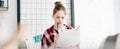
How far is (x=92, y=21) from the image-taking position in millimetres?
1407

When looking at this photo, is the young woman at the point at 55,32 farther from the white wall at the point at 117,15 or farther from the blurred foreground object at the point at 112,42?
the white wall at the point at 117,15

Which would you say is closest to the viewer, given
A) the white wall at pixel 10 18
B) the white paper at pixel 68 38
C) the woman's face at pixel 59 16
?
the white paper at pixel 68 38

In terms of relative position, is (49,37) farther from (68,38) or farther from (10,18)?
(10,18)

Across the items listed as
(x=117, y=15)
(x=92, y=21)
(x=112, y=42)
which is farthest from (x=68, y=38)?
(x=117, y=15)

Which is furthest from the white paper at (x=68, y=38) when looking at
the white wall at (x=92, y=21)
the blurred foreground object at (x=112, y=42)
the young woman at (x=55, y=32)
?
the white wall at (x=92, y=21)

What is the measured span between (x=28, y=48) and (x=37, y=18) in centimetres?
26

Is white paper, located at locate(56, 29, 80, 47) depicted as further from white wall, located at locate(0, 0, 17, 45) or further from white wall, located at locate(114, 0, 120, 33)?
white wall, located at locate(114, 0, 120, 33)

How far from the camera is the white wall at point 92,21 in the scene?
1.40m

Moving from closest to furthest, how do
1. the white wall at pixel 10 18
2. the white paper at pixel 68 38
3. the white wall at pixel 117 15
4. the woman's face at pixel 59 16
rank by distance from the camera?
the white paper at pixel 68 38
the woman's face at pixel 59 16
the white wall at pixel 10 18
the white wall at pixel 117 15

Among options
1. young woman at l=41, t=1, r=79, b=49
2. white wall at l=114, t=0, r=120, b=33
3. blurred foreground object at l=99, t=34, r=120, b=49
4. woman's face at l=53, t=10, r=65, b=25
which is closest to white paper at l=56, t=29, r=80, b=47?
young woman at l=41, t=1, r=79, b=49

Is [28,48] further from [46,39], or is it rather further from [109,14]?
[109,14]

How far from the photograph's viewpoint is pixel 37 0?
Answer: 1.36 m

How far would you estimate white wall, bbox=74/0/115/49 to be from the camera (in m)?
1.40

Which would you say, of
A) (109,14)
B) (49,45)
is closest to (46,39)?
Answer: (49,45)
